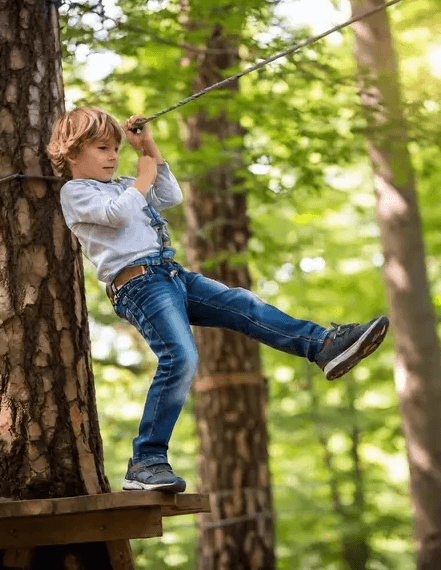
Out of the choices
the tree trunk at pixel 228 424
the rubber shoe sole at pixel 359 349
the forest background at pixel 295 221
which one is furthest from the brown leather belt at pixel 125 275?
the tree trunk at pixel 228 424

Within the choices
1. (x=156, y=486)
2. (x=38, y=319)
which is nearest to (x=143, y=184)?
(x=38, y=319)

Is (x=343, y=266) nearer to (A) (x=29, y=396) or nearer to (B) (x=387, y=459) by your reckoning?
(B) (x=387, y=459)

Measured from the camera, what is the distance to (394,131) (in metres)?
7.29

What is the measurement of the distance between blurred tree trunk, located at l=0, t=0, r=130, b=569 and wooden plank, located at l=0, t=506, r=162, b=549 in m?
0.15

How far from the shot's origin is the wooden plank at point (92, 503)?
11.7 ft

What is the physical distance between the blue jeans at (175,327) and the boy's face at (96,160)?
1.46 feet

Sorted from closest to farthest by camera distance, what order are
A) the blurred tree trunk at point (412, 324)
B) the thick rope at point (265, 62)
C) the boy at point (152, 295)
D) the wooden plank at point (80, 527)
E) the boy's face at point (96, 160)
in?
the thick rope at point (265, 62), the boy at point (152, 295), the wooden plank at point (80, 527), the boy's face at point (96, 160), the blurred tree trunk at point (412, 324)

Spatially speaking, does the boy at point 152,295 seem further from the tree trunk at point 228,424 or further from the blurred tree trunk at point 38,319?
the tree trunk at point 228,424

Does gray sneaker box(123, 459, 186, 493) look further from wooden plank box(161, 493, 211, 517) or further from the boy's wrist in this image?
the boy's wrist

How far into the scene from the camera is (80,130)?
395cm

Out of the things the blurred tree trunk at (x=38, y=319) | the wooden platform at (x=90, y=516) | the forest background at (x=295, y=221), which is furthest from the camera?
the forest background at (x=295, y=221)

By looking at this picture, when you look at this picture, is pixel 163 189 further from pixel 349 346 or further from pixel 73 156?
pixel 349 346

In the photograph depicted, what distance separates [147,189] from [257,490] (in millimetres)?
4791

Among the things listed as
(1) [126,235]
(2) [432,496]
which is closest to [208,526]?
(2) [432,496]
